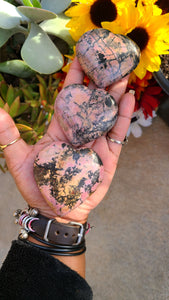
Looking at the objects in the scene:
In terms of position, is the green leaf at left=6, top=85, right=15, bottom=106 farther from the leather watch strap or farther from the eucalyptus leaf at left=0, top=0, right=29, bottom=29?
the leather watch strap

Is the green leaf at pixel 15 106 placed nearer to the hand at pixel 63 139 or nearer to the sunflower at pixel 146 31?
the hand at pixel 63 139

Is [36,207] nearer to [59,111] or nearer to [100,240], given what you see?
[59,111]

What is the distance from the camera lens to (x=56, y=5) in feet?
2.89

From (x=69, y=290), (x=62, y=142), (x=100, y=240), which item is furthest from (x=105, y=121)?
(x=100, y=240)

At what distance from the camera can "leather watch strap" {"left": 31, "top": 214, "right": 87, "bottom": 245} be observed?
776 millimetres

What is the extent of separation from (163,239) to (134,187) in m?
0.23

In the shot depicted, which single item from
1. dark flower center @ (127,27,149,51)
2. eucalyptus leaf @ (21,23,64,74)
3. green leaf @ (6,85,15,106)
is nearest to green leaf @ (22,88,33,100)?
green leaf @ (6,85,15,106)

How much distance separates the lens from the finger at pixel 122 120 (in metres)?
0.81

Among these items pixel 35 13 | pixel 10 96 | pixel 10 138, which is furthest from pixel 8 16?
pixel 10 138

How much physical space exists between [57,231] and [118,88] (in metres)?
0.45

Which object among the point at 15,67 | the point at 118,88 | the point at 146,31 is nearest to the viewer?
the point at 146,31

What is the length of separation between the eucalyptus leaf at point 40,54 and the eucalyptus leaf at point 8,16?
5 centimetres

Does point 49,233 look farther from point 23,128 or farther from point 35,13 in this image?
point 35,13

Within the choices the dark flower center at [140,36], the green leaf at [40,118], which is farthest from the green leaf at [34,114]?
the dark flower center at [140,36]
